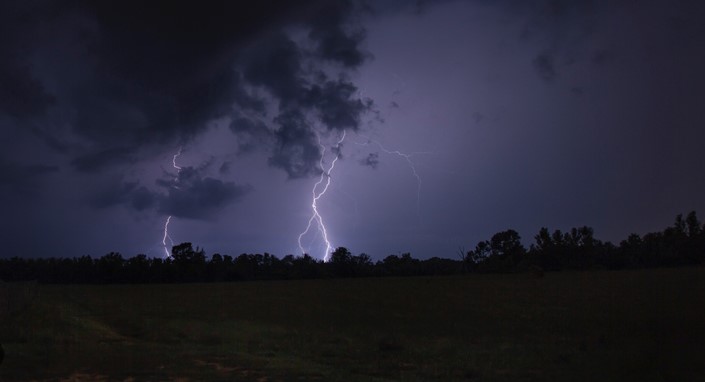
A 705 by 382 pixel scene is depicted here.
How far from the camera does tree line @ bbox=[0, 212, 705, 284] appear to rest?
105 metres

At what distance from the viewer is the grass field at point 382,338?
1905 centimetres

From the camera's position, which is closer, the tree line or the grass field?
the grass field

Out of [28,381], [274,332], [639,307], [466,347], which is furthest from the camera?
[639,307]

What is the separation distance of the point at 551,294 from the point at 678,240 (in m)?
65.4

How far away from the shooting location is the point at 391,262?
14050cm

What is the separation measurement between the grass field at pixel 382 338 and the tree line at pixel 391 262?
180ft

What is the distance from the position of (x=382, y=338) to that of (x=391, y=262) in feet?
366

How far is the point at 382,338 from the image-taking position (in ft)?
96.7

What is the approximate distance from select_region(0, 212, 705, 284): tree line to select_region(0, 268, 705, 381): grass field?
5474 centimetres

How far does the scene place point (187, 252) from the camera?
477 feet

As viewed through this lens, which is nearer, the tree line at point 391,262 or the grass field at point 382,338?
the grass field at point 382,338

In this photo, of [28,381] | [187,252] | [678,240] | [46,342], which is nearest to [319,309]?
[46,342]

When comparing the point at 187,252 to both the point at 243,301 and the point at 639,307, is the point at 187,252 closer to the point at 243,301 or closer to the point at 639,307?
the point at 243,301

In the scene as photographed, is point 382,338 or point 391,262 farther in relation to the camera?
point 391,262
